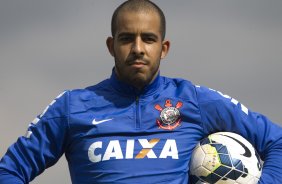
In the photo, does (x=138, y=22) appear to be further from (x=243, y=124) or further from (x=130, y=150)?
(x=243, y=124)

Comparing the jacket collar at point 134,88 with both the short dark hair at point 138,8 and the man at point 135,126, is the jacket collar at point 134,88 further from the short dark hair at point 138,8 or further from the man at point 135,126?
the short dark hair at point 138,8

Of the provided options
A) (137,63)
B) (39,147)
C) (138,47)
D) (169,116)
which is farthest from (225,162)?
(39,147)

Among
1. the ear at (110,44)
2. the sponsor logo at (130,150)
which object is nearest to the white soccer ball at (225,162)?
the sponsor logo at (130,150)

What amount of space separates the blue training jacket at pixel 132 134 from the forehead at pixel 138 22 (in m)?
0.71

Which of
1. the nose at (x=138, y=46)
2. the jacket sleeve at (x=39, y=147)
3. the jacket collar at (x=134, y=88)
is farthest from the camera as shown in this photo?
the jacket collar at (x=134, y=88)

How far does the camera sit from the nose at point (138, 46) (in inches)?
512

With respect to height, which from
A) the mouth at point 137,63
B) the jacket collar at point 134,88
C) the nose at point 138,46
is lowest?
the jacket collar at point 134,88

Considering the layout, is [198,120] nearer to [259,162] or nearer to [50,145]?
[259,162]

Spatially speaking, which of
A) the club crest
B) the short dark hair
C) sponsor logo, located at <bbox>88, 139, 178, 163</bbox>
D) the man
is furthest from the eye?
sponsor logo, located at <bbox>88, 139, 178, 163</bbox>

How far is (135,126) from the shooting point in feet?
42.8

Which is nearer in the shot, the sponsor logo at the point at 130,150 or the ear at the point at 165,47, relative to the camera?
the sponsor logo at the point at 130,150

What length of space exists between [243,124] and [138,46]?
5.62 ft

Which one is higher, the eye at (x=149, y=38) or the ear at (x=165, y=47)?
the eye at (x=149, y=38)

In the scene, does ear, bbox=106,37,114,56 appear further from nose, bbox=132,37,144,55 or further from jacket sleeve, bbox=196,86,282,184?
jacket sleeve, bbox=196,86,282,184
